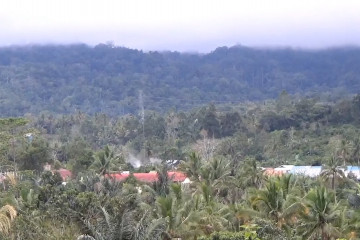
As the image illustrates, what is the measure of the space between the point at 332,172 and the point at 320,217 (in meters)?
25.5

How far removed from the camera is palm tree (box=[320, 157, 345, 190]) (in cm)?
5316

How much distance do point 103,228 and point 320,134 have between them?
7875 cm

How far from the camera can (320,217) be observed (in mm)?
28766

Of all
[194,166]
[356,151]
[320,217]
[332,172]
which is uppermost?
[320,217]

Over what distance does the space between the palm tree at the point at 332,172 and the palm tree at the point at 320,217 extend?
24.5 metres

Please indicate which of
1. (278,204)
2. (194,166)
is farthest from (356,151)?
(278,204)

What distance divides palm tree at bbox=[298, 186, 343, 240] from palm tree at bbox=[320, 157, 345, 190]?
2448 centimetres

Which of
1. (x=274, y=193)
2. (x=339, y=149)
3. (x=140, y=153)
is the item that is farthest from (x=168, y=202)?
(x=140, y=153)

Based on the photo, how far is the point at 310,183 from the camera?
47.2m

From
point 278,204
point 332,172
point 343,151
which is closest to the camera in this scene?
point 278,204

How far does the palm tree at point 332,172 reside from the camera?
53156mm

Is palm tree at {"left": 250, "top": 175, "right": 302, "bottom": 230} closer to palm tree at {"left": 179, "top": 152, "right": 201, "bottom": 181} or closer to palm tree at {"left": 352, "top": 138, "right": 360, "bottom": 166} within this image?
palm tree at {"left": 179, "top": 152, "right": 201, "bottom": 181}

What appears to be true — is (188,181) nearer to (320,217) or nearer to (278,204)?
(278,204)

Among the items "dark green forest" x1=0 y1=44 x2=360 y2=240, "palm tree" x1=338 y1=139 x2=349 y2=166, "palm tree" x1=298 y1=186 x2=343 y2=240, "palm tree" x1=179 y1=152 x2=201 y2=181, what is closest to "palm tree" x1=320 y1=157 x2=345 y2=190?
"dark green forest" x1=0 y1=44 x2=360 y2=240
